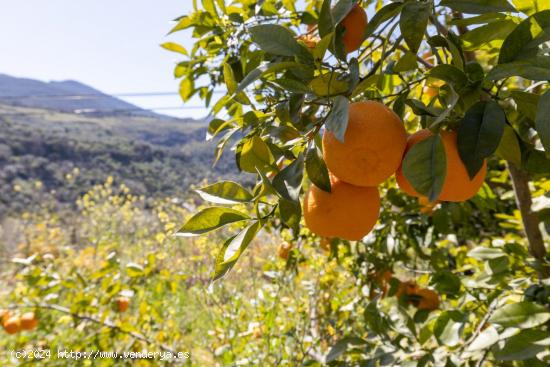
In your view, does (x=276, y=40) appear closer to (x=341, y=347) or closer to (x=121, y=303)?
(x=341, y=347)

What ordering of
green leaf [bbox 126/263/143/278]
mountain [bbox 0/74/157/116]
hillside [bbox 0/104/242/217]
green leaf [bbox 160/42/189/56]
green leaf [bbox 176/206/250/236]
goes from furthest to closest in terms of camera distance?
mountain [bbox 0/74/157/116] < hillside [bbox 0/104/242/217] < green leaf [bbox 126/263/143/278] < green leaf [bbox 160/42/189/56] < green leaf [bbox 176/206/250/236]

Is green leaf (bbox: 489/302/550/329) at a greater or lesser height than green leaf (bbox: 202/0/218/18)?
lesser

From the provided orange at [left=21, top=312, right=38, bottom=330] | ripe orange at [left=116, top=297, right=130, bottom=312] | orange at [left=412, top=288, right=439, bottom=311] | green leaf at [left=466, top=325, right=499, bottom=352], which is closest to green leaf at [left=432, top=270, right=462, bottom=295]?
green leaf at [left=466, top=325, right=499, bottom=352]

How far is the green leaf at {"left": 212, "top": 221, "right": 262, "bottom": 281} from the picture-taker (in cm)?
37

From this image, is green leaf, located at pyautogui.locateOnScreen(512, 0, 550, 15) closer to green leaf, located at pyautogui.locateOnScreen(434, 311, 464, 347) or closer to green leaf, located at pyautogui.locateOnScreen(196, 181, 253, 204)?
green leaf, located at pyautogui.locateOnScreen(196, 181, 253, 204)

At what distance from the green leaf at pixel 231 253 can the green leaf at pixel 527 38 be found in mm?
267

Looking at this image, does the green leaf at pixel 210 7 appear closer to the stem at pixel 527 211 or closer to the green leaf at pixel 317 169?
the green leaf at pixel 317 169

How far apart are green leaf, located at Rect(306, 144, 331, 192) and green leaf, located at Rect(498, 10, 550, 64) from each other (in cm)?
17

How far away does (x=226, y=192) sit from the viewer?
1.33ft

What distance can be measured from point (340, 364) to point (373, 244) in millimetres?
369

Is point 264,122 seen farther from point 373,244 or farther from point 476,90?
point 373,244

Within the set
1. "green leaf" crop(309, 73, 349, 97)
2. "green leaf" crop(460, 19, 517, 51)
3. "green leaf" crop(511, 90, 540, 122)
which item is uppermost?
"green leaf" crop(460, 19, 517, 51)

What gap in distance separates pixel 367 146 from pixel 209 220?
0.54ft

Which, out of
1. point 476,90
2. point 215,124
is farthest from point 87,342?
point 476,90
